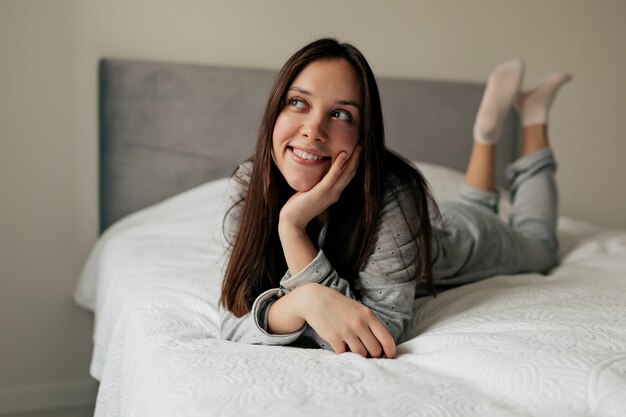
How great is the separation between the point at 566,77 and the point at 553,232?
58 centimetres

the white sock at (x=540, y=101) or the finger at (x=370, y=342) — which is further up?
the white sock at (x=540, y=101)

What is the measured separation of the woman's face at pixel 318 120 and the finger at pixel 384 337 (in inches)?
10.9

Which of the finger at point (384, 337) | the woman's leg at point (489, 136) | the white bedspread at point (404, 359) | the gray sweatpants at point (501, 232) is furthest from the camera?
the woman's leg at point (489, 136)

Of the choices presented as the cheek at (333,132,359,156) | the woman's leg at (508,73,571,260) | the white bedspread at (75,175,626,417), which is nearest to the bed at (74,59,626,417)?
the white bedspread at (75,175,626,417)

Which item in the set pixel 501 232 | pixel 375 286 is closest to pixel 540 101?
pixel 501 232

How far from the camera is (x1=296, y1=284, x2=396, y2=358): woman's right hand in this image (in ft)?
3.32

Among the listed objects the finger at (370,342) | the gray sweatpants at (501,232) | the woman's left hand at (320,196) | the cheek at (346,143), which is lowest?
the gray sweatpants at (501,232)

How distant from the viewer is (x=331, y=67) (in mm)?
1143

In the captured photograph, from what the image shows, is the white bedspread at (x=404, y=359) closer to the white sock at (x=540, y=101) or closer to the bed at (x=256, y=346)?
the bed at (x=256, y=346)

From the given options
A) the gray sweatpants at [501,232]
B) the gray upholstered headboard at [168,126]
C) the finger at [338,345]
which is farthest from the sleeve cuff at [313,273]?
the gray upholstered headboard at [168,126]

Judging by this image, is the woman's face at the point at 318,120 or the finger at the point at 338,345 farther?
the woman's face at the point at 318,120

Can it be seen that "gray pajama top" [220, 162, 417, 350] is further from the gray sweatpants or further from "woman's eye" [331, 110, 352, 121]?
the gray sweatpants

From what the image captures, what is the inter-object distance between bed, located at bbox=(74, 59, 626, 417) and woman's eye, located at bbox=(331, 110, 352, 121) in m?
0.37

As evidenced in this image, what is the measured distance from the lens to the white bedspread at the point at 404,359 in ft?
2.56
